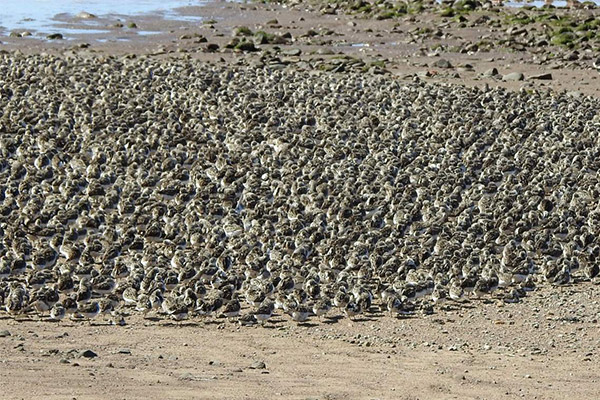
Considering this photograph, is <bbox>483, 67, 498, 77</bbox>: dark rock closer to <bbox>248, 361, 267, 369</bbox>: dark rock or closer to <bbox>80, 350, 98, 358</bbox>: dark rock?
<bbox>248, 361, 267, 369</bbox>: dark rock

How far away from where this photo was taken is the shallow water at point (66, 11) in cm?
5325

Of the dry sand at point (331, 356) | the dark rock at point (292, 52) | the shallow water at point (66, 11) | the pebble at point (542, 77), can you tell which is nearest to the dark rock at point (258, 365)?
the dry sand at point (331, 356)

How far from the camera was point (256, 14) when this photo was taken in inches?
2345

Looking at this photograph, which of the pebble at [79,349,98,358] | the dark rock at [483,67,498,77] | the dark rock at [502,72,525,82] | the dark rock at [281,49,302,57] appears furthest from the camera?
the dark rock at [281,49,302,57]

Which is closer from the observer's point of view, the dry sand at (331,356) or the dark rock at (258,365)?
the dry sand at (331,356)

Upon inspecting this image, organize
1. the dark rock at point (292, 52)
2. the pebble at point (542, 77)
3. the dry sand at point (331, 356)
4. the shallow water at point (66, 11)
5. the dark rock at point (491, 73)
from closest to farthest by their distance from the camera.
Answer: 1. the dry sand at point (331, 356)
2. the pebble at point (542, 77)
3. the dark rock at point (491, 73)
4. the dark rock at point (292, 52)
5. the shallow water at point (66, 11)

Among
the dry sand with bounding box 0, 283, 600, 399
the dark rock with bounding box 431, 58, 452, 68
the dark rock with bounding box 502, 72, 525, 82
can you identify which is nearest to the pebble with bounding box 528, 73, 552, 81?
the dark rock with bounding box 502, 72, 525, 82

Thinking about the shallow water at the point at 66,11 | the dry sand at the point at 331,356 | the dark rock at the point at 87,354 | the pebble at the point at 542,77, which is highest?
the shallow water at the point at 66,11

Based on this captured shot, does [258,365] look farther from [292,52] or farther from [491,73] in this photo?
[292,52]

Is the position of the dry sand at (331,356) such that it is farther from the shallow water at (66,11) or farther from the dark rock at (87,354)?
the shallow water at (66,11)

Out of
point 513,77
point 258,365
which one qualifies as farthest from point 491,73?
point 258,365

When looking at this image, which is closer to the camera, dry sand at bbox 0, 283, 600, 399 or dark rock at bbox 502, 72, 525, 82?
dry sand at bbox 0, 283, 600, 399

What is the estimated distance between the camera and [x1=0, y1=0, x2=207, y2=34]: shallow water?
5325cm

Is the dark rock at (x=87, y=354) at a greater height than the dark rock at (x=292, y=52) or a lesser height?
lesser
